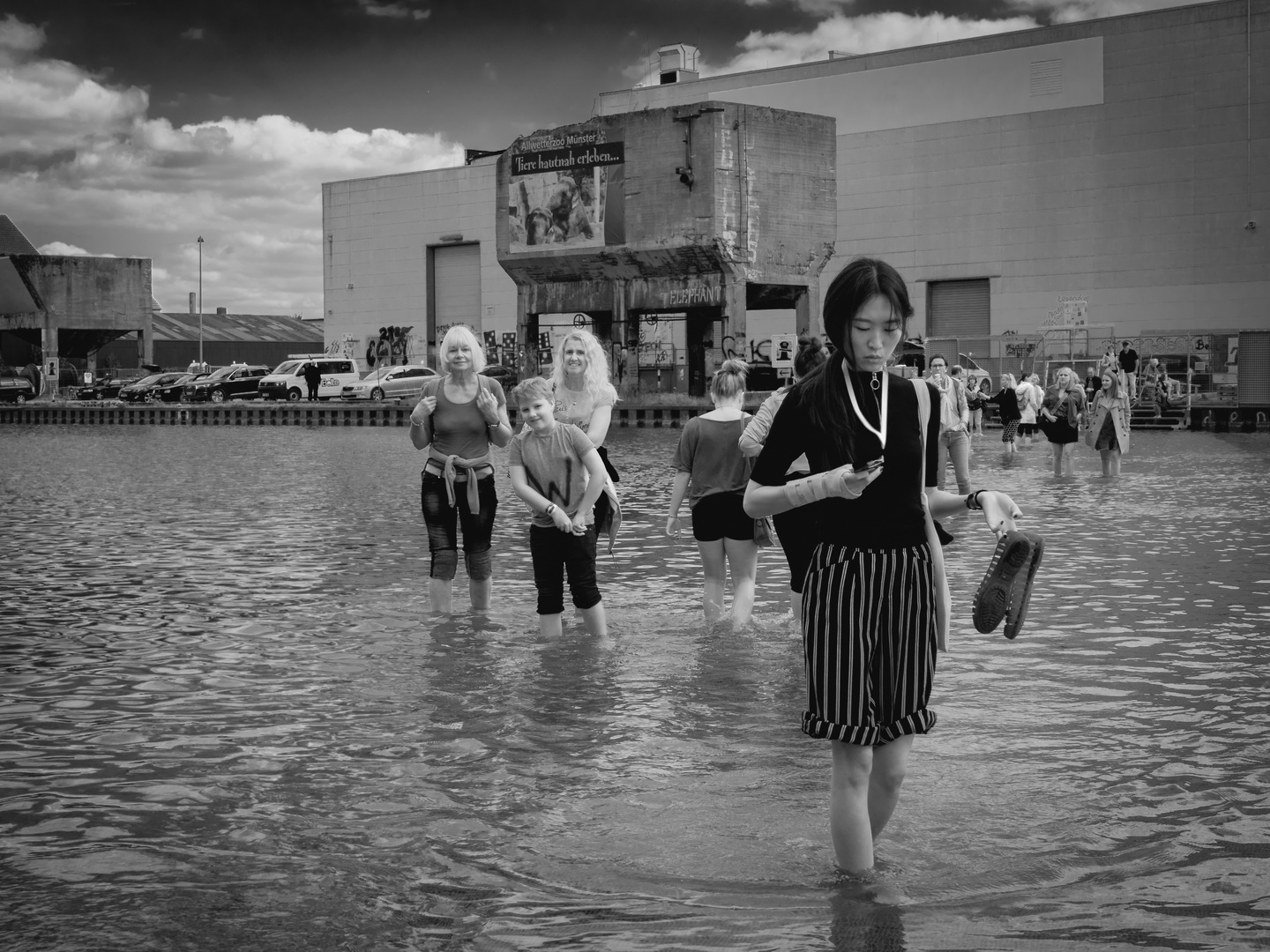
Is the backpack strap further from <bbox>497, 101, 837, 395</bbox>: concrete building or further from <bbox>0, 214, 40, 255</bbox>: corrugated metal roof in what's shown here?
<bbox>0, 214, 40, 255</bbox>: corrugated metal roof

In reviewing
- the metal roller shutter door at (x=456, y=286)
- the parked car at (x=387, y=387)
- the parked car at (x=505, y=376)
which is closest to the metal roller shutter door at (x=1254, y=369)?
the parked car at (x=505, y=376)

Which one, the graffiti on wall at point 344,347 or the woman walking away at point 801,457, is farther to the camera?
the graffiti on wall at point 344,347

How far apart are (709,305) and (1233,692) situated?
41481 millimetres

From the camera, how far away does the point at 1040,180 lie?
55.1 m

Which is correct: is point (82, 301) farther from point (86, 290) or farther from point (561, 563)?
point (561, 563)

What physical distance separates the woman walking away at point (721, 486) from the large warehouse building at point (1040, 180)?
125ft

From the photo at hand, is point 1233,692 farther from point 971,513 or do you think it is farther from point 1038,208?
point 1038,208

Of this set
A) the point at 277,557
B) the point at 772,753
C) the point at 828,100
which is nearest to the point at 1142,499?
the point at 277,557

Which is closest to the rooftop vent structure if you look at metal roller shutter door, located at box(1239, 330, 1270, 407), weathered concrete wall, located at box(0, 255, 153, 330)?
weathered concrete wall, located at box(0, 255, 153, 330)

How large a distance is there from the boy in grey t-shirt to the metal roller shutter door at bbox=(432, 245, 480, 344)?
61945mm

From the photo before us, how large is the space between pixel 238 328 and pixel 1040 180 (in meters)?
72.6

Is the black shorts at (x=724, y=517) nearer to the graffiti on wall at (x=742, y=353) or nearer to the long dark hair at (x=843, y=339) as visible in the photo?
the long dark hair at (x=843, y=339)

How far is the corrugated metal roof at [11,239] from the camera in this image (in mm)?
90062

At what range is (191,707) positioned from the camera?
693 centimetres
